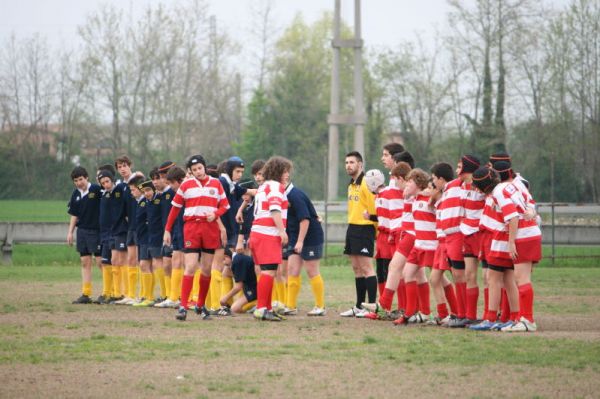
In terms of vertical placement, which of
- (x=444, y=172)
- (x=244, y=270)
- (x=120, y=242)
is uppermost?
(x=444, y=172)

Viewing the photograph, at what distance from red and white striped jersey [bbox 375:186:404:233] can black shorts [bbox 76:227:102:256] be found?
500 cm

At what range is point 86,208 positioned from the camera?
15555 mm

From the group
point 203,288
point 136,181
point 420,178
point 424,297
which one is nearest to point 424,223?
point 420,178

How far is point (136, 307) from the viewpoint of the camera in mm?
14609

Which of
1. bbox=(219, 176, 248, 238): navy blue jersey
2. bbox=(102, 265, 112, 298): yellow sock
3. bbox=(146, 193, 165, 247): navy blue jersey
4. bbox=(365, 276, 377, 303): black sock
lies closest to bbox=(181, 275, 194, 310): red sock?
bbox=(219, 176, 248, 238): navy blue jersey

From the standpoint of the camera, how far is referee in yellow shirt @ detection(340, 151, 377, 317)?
42.4 feet

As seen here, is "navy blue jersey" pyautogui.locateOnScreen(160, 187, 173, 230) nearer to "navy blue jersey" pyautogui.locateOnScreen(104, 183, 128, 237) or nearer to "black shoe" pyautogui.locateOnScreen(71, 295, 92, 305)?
"navy blue jersey" pyautogui.locateOnScreen(104, 183, 128, 237)

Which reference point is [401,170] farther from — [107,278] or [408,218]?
[107,278]

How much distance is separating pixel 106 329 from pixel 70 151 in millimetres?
30341

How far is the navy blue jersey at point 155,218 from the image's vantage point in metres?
14.7

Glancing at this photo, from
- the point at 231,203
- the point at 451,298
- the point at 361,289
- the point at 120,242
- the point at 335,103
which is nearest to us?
the point at 451,298

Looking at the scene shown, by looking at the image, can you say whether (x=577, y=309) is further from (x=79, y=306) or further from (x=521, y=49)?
(x=521, y=49)

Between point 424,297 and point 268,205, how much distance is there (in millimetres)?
2241

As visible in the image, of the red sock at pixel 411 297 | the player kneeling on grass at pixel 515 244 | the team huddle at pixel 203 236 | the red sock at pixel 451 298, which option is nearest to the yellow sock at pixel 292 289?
the team huddle at pixel 203 236
